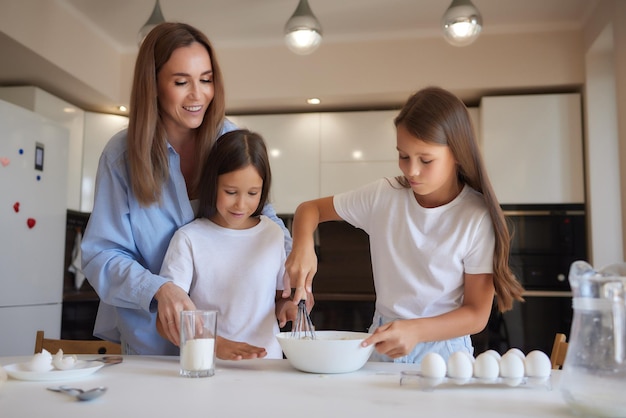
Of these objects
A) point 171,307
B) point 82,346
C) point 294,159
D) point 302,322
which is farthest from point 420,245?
point 294,159

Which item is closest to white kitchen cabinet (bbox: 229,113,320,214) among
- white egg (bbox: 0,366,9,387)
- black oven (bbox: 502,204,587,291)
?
black oven (bbox: 502,204,587,291)

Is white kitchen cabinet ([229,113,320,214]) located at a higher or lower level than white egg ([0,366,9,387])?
higher

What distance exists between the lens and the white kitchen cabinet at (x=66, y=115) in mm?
3387

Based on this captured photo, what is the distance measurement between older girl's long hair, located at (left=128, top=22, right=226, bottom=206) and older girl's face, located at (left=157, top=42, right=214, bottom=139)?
0.02m

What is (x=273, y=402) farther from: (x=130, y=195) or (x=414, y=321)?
(x=130, y=195)

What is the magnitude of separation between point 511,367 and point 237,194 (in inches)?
28.3

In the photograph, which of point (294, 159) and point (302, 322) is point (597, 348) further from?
point (294, 159)

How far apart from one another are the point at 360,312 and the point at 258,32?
1.72 meters

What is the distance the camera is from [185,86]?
52.2 inches

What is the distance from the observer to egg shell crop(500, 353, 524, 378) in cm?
83

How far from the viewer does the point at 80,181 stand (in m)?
3.81

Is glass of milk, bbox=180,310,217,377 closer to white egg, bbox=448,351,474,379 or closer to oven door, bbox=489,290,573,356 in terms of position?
white egg, bbox=448,351,474,379

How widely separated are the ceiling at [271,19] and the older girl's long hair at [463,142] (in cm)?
210

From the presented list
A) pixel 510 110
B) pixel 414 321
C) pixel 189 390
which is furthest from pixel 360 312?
pixel 189 390
